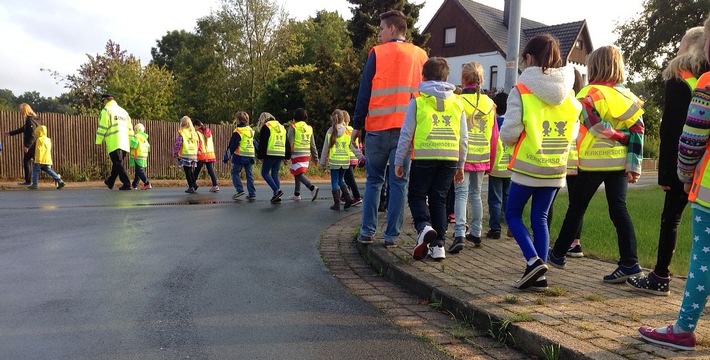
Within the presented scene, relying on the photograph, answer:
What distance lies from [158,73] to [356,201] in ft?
87.4

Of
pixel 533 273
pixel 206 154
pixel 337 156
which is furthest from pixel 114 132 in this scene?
pixel 533 273

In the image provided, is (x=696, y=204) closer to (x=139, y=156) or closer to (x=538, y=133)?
(x=538, y=133)

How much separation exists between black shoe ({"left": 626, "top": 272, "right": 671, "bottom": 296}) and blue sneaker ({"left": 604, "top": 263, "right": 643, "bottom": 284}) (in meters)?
0.11

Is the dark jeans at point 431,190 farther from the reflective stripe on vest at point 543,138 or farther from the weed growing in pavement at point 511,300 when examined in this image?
the weed growing in pavement at point 511,300

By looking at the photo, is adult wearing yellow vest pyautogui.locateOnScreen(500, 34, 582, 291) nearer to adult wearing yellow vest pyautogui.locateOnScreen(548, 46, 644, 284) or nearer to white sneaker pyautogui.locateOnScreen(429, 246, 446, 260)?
adult wearing yellow vest pyautogui.locateOnScreen(548, 46, 644, 284)

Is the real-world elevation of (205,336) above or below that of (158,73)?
below

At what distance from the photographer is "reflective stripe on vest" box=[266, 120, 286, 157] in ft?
36.9

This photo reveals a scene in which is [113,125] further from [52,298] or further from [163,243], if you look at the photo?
[52,298]

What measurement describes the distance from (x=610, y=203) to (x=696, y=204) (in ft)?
5.77

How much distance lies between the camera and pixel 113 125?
1276cm

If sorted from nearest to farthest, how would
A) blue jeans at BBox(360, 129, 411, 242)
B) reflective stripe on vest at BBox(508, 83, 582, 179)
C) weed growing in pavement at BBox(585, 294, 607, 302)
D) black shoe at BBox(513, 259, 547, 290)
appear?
1. weed growing in pavement at BBox(585, 294, 607, 302)
2. black shoe at BBox(513, 259, 547, 290)
3. reflective stripe on vest at BBox(508, 83, 582, 179)
4. blue jeans at BBox(360, 129, 411, 242)

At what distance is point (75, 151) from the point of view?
1695 cm

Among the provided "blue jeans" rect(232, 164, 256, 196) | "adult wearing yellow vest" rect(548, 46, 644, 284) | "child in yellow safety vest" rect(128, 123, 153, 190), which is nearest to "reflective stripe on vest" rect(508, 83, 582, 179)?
"adult wearing yellow vest" rect(548, 46, 644, 284)

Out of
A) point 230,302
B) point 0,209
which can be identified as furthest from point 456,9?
point 230,302
